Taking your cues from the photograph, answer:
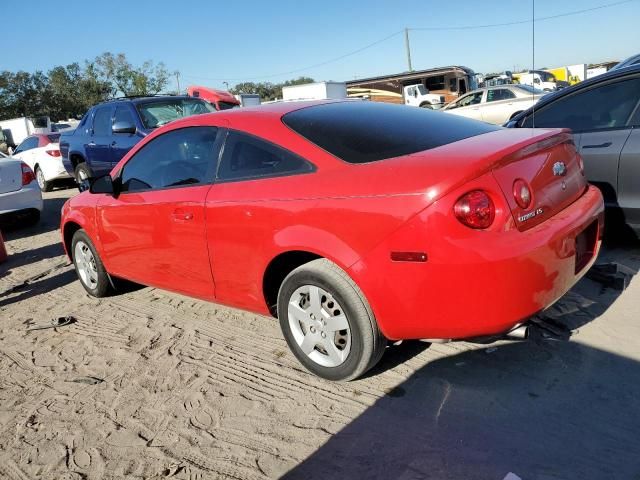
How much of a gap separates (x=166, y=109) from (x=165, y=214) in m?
5.41

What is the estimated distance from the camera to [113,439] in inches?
104

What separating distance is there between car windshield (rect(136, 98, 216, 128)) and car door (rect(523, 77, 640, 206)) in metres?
5.73

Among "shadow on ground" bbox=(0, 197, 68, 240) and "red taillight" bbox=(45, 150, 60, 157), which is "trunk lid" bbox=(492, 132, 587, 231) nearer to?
"shadow on ground" bbox=(0, 197, 68, 240)

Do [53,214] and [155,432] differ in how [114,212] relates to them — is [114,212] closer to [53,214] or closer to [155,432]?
[155,432]

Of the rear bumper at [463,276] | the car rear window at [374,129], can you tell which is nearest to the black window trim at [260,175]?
the car rear window at [374,129]

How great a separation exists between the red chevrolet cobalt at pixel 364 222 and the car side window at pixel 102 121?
5582mm

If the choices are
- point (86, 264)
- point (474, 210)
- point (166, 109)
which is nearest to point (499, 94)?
point (166, 109)

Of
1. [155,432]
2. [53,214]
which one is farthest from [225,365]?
[53,214]

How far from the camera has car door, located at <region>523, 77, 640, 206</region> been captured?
4.17m

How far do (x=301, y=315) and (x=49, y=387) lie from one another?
169cm

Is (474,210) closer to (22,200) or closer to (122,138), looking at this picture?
(122,138)

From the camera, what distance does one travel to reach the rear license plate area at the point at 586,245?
2.74m

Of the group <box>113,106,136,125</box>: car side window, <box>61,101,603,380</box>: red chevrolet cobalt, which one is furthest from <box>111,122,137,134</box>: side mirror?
<box>61,101,603,380</box>: red chevrolet cobalt

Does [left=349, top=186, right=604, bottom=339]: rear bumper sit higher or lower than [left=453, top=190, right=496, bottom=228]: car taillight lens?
lower
